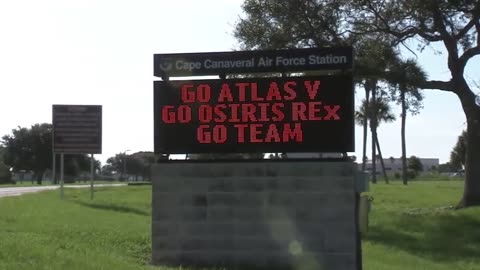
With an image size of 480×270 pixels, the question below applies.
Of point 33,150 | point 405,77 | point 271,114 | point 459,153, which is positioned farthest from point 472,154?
point 459,153

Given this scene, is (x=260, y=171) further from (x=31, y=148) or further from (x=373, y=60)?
(x=31, y=148)

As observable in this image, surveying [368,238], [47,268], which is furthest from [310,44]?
[47,268]

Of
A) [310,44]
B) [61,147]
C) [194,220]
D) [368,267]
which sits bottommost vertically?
[368,267]

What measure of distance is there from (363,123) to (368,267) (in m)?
62.2

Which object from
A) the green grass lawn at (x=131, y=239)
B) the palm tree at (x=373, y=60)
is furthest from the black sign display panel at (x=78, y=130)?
the palm tree at (x=373, y=60)

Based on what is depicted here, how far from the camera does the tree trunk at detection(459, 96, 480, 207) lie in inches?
1060

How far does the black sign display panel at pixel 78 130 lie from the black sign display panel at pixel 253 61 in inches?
841

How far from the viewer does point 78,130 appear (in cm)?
3469

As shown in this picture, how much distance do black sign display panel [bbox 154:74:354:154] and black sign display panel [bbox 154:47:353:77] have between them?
1.33ft

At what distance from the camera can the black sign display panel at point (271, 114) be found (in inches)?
510

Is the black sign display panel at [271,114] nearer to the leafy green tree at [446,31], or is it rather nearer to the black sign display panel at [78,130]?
the leafy green tree at [446,31]

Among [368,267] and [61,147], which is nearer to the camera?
[368,267]

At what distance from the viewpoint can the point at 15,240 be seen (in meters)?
11.7

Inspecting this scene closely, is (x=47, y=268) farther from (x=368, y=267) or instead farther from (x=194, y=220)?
(x=368, y=267)
